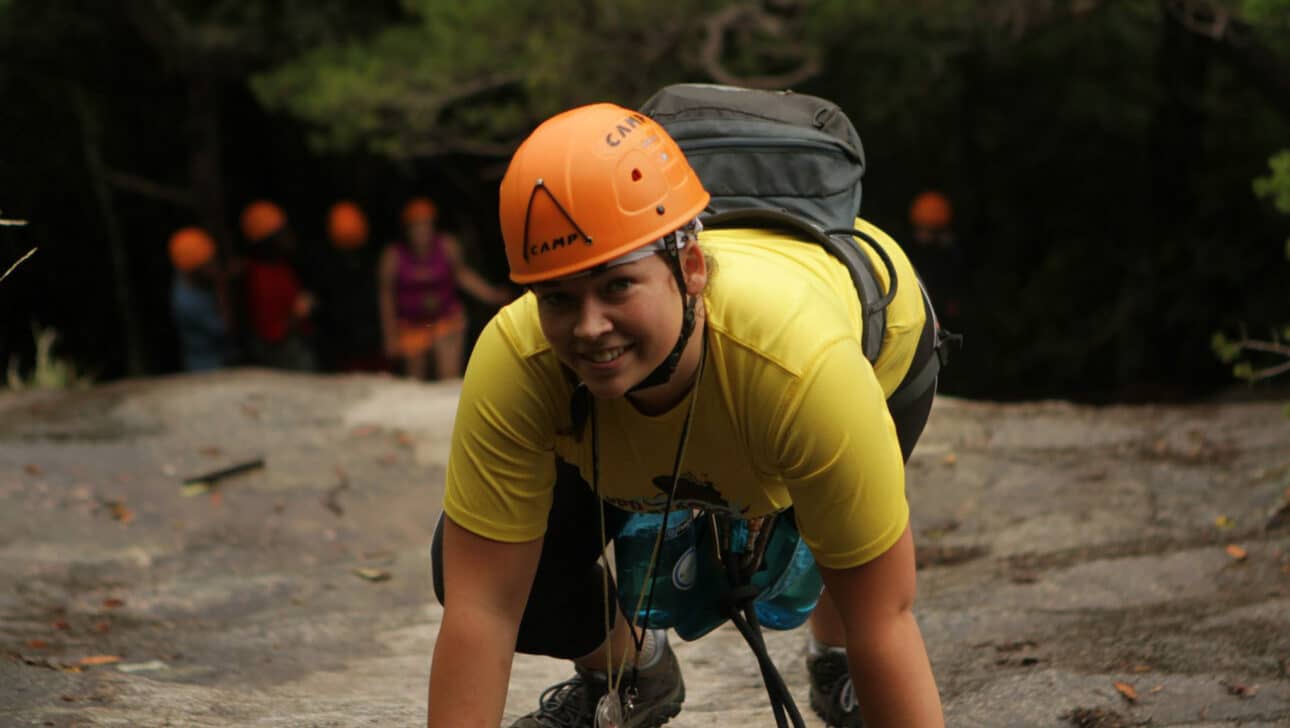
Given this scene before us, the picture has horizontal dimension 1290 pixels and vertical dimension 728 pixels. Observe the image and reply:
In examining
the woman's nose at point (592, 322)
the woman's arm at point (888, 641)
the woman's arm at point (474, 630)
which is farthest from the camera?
the woman's arm at point (474, 630)

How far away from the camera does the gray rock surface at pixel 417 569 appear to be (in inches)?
149

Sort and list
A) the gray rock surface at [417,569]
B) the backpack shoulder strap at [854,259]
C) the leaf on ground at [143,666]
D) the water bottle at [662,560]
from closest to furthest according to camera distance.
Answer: the backpack shoulder strap at [854,259] < the water bottle at [662,560] < the gray rock surface at [417,569] < the leaf on ground at [143,666]

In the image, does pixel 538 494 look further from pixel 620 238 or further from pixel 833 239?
pixel 833 239

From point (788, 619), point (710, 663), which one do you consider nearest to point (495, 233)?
point (710, 663)

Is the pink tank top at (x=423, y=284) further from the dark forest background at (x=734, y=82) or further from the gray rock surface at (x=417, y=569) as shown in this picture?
the gray rock surface at (x=417, y=569)

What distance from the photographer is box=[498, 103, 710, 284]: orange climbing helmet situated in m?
2.45

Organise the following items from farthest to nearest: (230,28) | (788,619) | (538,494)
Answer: (230,28)
(788,619)
(538,494)

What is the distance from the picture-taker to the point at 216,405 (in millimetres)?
8805

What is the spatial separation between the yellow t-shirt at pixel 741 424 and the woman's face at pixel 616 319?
11 cm

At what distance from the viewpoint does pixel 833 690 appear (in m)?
3.64

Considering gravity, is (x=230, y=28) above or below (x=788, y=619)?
below

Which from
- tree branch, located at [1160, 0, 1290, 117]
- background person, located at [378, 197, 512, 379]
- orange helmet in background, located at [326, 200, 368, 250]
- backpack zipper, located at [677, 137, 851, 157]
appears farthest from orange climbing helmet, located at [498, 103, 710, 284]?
orange helmet in background, located at [326, 200, 368, 250]

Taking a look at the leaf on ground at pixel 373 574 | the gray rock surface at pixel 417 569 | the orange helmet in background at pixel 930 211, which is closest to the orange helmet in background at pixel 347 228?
the gray rock surface at pixel 417 569

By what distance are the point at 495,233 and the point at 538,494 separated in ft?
41.3
